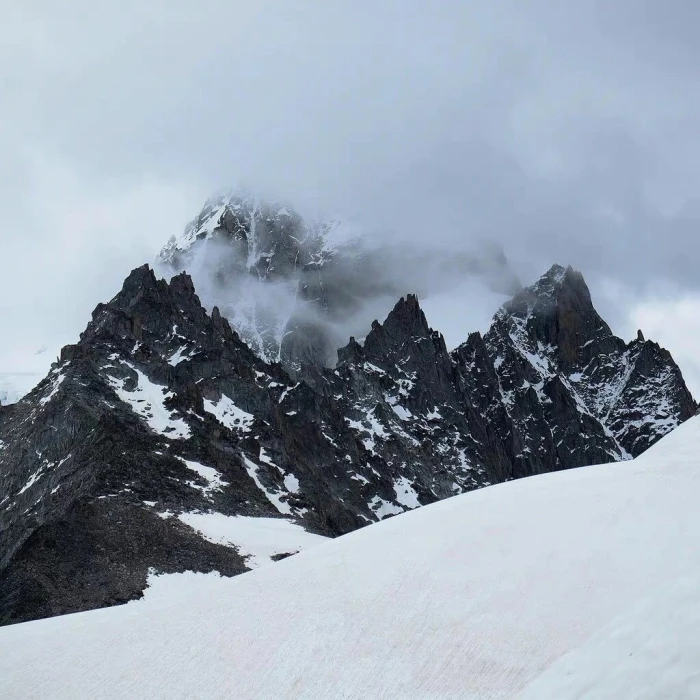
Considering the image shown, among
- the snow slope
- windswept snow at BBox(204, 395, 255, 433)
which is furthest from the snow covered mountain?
the snow slope

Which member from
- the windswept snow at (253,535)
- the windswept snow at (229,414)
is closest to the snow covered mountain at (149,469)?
the windswept snow at (253,535)

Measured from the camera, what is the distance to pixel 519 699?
1109 cm

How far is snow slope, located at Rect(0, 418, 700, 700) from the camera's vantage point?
1798cm

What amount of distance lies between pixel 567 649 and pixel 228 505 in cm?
6172

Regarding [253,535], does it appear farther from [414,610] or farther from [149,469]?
[414,610]

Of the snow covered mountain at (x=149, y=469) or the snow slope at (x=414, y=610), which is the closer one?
the snow slope at (x=414, y=610)

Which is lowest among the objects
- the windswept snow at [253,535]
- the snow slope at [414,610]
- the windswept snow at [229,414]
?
the snow slope at [414,610]

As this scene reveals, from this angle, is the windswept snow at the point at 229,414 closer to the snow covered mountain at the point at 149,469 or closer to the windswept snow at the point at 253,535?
the snow covered mountain at the point at 149,469

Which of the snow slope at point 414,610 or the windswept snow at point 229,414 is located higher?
the windswept snow at point 229,414

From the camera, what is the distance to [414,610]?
19.5 m

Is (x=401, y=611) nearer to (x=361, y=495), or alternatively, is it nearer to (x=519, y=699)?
(x=519, y=699)

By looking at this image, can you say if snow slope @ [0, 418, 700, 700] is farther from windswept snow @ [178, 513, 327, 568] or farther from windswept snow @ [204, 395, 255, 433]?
windswept snow @ [204, 395, 255, 433]

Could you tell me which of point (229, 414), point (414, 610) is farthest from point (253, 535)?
point (229, 414)

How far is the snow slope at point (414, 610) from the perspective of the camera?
59.0 ft
